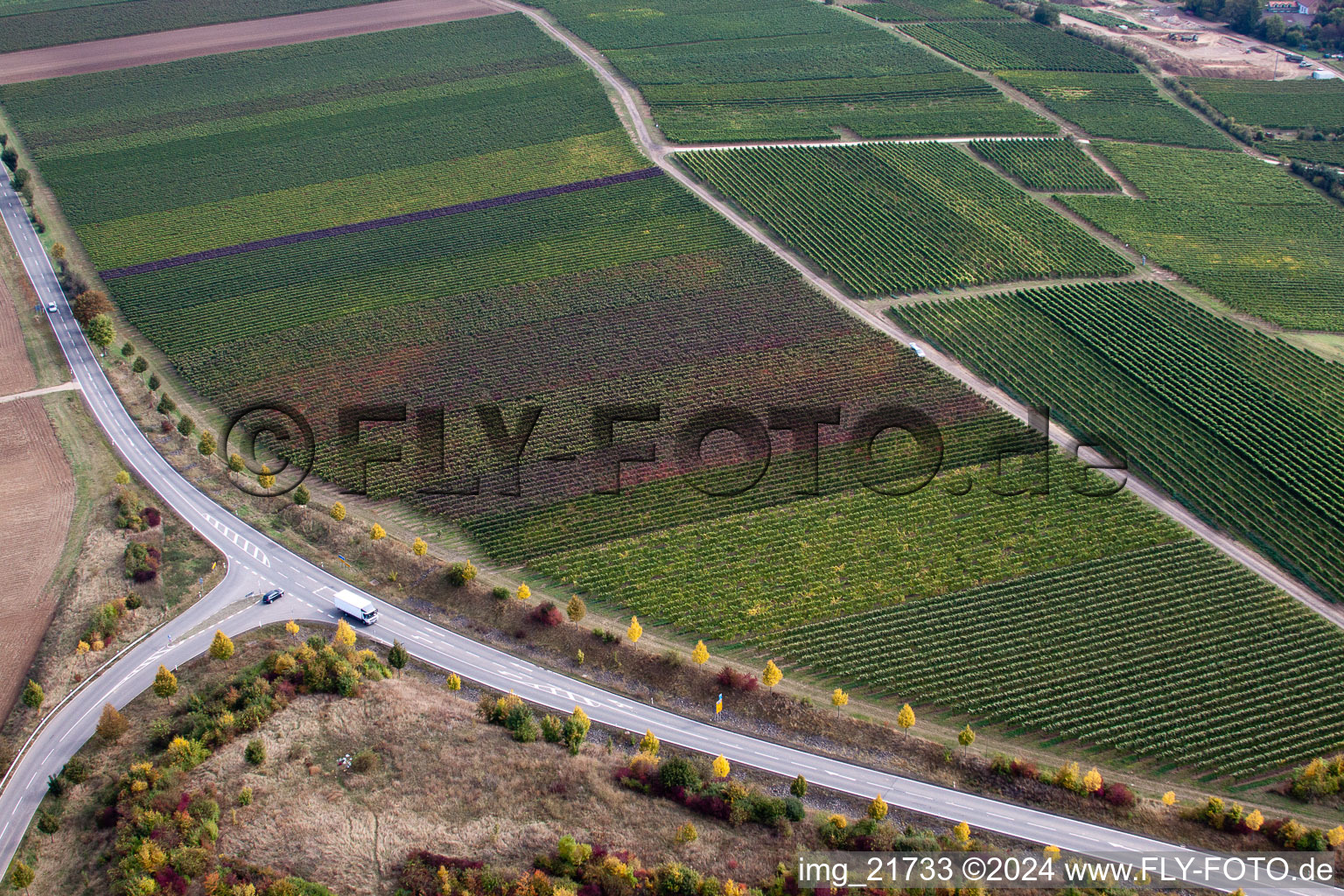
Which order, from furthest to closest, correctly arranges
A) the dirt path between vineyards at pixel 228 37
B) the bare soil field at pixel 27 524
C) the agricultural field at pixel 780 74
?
the dirt path between vineyards at pixel 228 37 < the agricultural field at pixel 780 74 < the bare soil field at pixel 27 524

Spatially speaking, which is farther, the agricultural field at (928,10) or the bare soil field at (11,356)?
the agricultural field at (928,10)

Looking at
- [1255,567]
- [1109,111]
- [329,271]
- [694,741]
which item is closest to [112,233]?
[329,271]

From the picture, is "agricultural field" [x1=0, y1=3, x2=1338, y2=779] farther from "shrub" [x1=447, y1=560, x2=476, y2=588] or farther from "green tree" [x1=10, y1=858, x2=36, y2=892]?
"green tree" [x1=10, y1=858, x2=36, y2=892]

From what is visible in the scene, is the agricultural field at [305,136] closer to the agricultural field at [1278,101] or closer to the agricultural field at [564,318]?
the agricultural field at [564,318]

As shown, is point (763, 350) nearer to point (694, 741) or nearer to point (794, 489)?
point (794, 489)

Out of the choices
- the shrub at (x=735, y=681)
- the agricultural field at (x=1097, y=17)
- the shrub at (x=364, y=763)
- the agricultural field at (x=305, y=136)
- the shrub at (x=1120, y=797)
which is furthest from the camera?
the agricultural field at (x=1097, y=17)

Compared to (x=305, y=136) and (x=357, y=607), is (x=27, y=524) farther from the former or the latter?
(x=305, y=136)

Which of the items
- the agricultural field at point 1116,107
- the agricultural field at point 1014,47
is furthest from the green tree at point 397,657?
the agricultural field at point 1014,47
